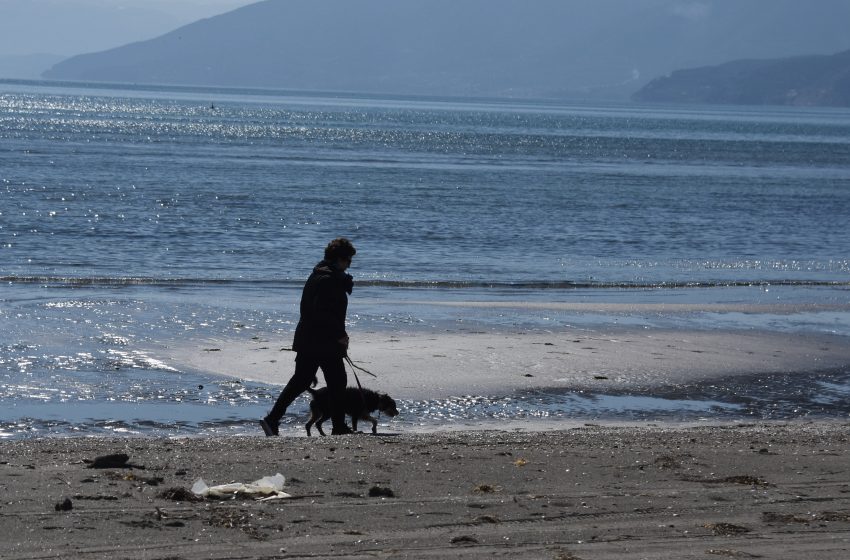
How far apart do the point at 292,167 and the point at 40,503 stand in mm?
50660

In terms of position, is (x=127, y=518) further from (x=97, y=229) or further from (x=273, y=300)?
(x=97, y=229)

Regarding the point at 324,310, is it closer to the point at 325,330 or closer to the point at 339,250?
the point at 325,330

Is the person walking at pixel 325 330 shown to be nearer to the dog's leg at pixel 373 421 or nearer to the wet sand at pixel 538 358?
the dog's leg at pixel 373 421

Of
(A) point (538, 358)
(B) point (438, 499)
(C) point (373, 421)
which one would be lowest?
(A) point (538, 358)

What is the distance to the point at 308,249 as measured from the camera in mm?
26375

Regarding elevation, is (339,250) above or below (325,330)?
above

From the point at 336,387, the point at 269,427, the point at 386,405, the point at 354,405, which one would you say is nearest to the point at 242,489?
the point at 269,427

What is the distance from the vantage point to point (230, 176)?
49.1 m

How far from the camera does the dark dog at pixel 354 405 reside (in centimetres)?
986

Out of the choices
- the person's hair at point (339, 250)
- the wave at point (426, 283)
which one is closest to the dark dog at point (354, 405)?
the person's hair at point (339, 250)

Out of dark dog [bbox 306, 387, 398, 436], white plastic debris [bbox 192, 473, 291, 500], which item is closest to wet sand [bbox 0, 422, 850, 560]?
white plastic debris [bbox 192, 473, 291, 500]

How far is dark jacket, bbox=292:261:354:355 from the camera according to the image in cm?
926

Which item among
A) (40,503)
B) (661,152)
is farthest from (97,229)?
(661,152)

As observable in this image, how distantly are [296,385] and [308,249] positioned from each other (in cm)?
1694
